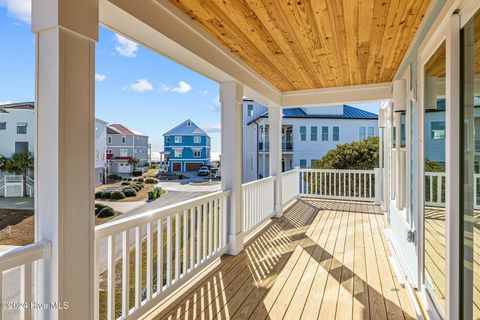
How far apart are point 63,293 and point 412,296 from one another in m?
2.70

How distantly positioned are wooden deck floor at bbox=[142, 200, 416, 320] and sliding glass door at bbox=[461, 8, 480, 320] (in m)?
0.99

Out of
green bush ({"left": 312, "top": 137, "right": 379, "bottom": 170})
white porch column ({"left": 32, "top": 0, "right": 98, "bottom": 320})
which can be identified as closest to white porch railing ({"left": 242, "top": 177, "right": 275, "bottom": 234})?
white porch column ({"left": 32, "top": 0, "right": 98, "bottom": 320})

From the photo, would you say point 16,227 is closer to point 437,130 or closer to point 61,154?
point 61,154

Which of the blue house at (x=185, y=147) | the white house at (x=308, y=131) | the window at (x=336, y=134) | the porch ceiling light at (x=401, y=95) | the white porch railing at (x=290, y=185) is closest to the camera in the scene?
the blue house at (x=185, y=147)

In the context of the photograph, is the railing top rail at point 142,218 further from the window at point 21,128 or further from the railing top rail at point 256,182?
the railing top rail at point 256,182

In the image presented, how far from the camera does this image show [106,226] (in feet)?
5.90

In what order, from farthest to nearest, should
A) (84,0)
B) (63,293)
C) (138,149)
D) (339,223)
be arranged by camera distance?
(339,223), (138,149), (84,0), (63,293)

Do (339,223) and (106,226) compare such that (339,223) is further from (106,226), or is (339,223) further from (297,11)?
(106,226)

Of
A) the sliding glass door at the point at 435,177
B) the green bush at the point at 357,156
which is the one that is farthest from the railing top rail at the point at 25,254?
the green bush at the point at 357,156

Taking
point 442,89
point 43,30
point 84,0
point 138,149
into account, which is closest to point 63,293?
point 138,149

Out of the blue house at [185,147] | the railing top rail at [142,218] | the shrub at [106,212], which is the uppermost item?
the blue house at [185,147]

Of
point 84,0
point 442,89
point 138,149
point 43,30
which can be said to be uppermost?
point 84,0

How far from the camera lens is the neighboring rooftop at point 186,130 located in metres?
2.31

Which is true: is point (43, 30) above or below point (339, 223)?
above
